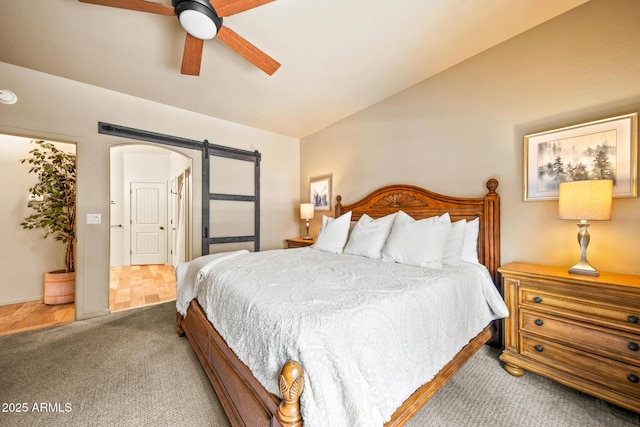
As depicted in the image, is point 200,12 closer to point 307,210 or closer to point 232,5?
point 232,5

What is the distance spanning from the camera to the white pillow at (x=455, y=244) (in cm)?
209

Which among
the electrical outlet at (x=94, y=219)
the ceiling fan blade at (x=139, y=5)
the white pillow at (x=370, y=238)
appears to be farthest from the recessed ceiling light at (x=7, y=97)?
the white pillow at (x=370, y=238)

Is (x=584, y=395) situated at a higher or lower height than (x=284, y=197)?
lower

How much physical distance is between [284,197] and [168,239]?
3.32 meters

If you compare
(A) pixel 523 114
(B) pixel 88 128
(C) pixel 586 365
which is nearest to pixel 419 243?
(C) pixel 586 365

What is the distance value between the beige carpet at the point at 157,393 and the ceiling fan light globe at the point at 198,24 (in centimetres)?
249

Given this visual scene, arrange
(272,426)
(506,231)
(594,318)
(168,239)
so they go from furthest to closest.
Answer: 1. (168,239)
2. (506,231)
3. (594,318)
4. (272,426)

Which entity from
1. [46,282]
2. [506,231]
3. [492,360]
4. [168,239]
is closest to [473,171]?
[506,231]

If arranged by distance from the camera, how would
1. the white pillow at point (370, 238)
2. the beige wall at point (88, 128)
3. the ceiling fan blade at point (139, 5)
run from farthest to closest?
1. the beige wall at point (88, 128)
2. the white pillow at point (370, 238)
3. the ceiling fan blade at point (139, 5)

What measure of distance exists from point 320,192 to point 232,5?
9.63 feet

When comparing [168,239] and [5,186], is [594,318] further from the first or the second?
[168,239]

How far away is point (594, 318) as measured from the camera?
1.46 metres

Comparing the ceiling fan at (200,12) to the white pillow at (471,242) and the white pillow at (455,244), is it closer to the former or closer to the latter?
the white pillow at (455,244)

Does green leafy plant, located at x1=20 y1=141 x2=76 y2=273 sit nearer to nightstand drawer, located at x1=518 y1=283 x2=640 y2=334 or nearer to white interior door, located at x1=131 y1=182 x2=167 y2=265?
white interior door, located at x1=131 y1=182 x2=167 y2=265
